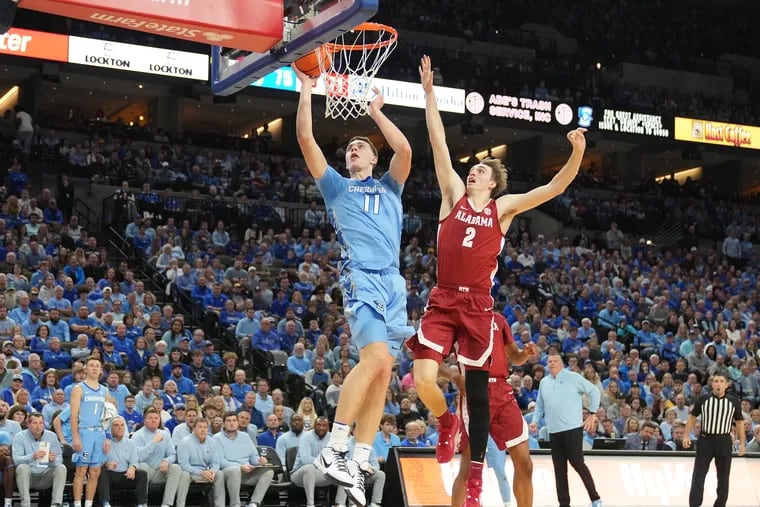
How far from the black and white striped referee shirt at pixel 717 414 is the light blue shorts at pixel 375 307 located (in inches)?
277

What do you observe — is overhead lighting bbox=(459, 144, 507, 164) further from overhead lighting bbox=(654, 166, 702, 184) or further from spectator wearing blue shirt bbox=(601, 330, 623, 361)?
spectator wearing blue shirt bbox=(601, 330, 623, 361)

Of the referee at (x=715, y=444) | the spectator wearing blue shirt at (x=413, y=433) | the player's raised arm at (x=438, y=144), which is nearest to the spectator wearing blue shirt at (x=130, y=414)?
the spectator wearing blue shirt at (x=413, y=433)

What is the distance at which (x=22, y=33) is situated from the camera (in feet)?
71.2

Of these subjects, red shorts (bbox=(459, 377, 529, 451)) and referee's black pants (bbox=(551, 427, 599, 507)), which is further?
referee's black pants (bbox=(551, 427, 599, 507))

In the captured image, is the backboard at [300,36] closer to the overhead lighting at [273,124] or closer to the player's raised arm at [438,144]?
the player's raised arm at [438,144]

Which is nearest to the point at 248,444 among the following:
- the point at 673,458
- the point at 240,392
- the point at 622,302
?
the point at 240,392

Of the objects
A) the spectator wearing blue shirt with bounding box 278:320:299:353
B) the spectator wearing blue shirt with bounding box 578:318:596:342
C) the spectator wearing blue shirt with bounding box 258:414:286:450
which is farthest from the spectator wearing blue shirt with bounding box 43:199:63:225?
the spectator wearing blue shirt with bounding box 578:318:596:342

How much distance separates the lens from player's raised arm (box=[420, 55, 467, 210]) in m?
7.14

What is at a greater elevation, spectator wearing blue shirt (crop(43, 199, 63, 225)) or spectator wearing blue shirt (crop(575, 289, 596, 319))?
spectator wearing blue shirt (crop(43, 199, 63, 225))

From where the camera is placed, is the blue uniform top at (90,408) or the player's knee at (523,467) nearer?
the player's knee at (523,467)

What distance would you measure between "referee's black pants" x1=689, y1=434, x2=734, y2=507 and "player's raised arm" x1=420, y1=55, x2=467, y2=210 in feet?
21.7

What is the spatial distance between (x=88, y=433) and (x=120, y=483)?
0.81 metres

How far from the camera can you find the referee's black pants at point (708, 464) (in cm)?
1244

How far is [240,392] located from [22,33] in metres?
10.5
